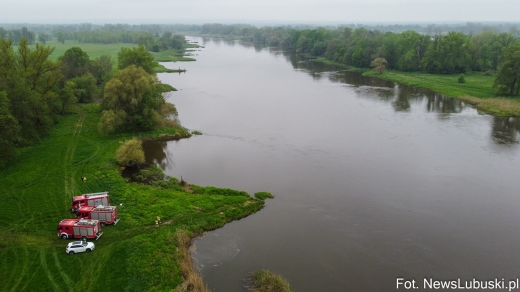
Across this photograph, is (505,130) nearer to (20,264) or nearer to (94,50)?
(20,264)

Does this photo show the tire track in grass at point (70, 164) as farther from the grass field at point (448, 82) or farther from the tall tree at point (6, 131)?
the grass field at point (448, 82)

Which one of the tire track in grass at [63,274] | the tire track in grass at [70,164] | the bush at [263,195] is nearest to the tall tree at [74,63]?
the tire track in grass at [70,164]

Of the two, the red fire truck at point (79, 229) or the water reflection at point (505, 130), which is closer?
the red fire truck at point (79, 229)

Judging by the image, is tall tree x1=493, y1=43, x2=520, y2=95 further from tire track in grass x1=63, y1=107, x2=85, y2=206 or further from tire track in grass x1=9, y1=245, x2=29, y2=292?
tire track in grass x1=9, y1=245, x2=29, y2=292

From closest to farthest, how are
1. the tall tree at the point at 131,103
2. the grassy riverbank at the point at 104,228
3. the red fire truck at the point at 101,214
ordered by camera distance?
the grassy riverbank at the point at 104,228
the red fire truck at the point at 101,214
the tall tree at the point at 131,103

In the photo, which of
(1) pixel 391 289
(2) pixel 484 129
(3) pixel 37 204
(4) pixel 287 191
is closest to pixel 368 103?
(2) pixel 484 129

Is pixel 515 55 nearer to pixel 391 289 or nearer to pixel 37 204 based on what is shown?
pixel 391 289
